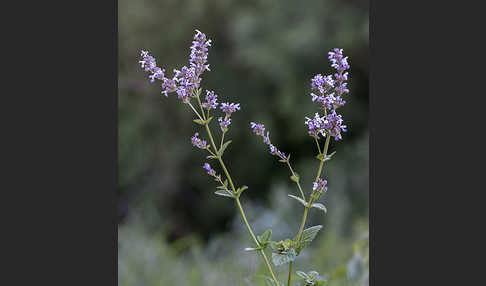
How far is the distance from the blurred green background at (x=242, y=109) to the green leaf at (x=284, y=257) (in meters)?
4.44

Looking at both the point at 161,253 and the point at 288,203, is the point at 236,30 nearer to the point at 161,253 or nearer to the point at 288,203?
the point at 288,203

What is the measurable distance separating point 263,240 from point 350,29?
20.9ft

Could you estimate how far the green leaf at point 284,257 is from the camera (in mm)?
1365

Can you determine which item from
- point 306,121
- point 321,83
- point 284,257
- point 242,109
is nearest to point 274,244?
point 284,257

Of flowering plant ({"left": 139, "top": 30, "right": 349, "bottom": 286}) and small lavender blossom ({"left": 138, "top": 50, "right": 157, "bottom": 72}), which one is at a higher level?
small lavender blossom ({"left": 138, "top": 50, "right": 157, "bottom": 72})

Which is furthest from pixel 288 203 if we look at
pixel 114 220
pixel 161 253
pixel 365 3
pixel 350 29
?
pixel 114 220

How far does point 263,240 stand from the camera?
1442 millimetres

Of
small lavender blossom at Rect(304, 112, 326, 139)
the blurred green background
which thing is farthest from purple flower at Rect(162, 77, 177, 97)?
the blurred green background

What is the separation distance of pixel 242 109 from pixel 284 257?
6739 mm

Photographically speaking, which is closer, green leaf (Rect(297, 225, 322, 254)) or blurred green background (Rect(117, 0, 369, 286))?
green leaf (Rect(297, 225, 322, 254))

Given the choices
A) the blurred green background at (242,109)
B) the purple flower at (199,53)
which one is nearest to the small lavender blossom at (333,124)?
the purple flower at (199,53)

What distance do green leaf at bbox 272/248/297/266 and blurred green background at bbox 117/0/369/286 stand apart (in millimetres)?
4442

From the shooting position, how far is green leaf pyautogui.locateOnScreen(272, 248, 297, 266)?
1365mm

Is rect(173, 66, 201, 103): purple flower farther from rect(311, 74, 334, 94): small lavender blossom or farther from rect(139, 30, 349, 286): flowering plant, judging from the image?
rect(311, 74, 334, 94): small lavender blossom
